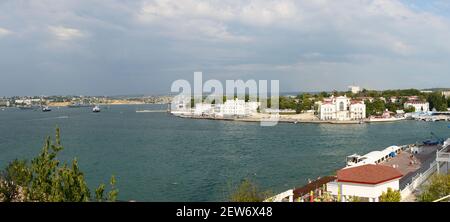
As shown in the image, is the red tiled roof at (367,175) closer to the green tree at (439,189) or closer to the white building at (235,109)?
the green tree at (439,189)

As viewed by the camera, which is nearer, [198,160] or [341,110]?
[198,160]

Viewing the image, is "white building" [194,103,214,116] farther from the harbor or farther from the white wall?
the white wall

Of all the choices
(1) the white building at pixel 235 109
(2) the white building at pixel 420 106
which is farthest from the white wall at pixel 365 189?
(2) the white building at pixel 420 106

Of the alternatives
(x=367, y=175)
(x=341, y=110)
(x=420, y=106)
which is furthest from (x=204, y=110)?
(x=367, y=175)

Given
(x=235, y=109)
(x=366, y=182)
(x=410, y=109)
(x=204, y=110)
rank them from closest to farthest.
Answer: (x=366, y=182)
(x=410, y=109)
(x=235, y=109)
(x=204, y=110)

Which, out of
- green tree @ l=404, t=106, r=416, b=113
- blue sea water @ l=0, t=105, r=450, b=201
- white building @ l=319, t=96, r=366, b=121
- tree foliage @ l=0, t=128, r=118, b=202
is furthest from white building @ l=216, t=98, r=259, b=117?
tree foliage @ l=0, t=128, r=118, b=202

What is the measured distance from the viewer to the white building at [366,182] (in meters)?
3.86

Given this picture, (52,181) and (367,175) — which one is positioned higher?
(52,181)

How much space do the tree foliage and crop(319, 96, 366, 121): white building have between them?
74.7 feet

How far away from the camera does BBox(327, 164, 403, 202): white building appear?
386 centimetres

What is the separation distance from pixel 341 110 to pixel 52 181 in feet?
79.7

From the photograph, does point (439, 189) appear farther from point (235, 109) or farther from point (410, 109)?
point (410, 109)

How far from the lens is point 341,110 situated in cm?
2512
